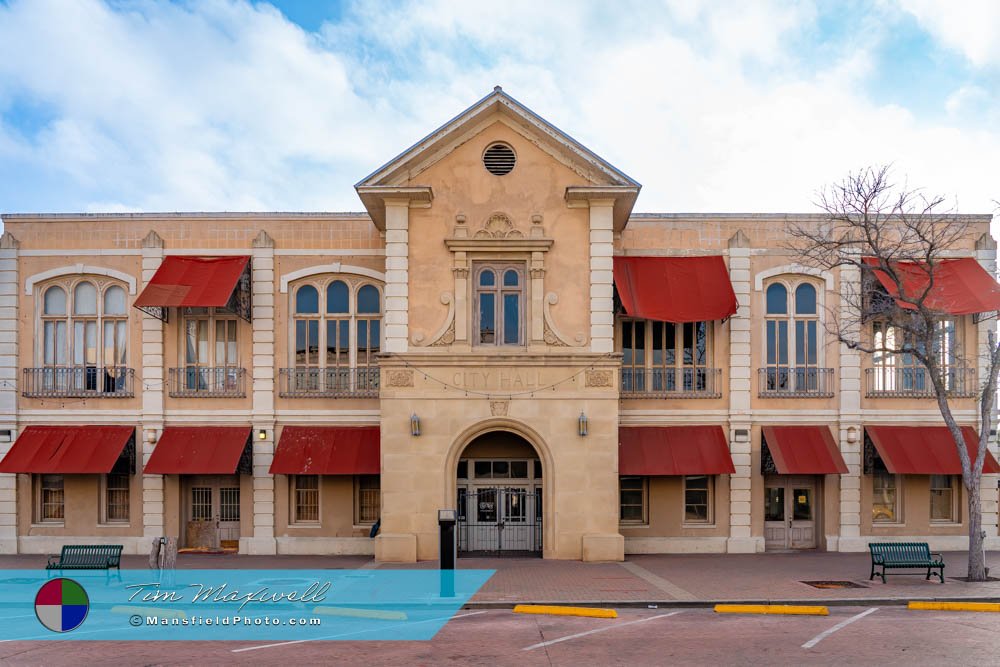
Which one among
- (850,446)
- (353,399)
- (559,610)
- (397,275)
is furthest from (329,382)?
(850,446)

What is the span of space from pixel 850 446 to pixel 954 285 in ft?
16.3

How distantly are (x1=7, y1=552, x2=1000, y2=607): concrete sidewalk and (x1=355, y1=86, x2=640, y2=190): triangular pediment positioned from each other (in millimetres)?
9091

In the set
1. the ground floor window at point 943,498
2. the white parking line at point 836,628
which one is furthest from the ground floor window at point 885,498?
the white parking line at point 836,628

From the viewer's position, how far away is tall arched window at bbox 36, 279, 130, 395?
77.0 feet

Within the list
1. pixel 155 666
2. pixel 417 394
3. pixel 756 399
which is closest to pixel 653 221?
pixel 756 399

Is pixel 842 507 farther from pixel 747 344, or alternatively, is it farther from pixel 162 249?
pixel 162 249

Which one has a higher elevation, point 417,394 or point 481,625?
point 417,394

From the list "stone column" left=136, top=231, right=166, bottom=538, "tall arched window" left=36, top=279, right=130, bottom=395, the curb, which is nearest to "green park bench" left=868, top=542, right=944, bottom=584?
the curb

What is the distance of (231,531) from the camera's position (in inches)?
928

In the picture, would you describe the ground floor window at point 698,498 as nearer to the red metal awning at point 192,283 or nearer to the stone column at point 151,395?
the red metal awning at point 192,283

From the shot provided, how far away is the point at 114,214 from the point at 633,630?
58.0ft

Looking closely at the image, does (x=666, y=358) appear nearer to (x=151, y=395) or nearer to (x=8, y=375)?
(x=151, y=395)

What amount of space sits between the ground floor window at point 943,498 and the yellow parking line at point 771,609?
33.8ft

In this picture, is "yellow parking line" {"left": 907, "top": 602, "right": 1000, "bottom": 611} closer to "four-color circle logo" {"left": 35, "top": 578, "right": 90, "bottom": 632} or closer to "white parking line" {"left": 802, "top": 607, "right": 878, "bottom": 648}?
"white parking line" {"left": 802, "top": 607, "right": 878, "bottom": 648}
